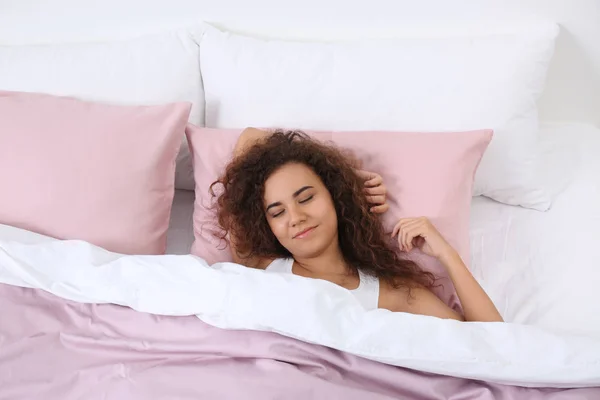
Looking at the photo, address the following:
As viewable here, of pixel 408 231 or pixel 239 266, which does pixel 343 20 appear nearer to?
pixel 408 231

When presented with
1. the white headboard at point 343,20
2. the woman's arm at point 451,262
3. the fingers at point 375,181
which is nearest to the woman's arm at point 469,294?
the woman's arm at point 451,262

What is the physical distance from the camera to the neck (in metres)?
1.33

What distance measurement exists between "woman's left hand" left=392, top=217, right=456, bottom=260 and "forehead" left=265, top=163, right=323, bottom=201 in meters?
0.20

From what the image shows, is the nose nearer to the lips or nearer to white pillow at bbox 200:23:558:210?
the lips

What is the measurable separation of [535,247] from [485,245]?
4.4 inches

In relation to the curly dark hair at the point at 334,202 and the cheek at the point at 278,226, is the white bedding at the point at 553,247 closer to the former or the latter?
the curly dark hair at the point at 334,202

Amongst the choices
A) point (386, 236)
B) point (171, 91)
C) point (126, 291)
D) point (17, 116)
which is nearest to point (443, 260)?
point (386, 236)

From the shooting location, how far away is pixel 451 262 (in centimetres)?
125

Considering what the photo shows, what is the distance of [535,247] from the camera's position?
1.41 m

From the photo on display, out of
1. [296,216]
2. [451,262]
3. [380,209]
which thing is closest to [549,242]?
[451,262]

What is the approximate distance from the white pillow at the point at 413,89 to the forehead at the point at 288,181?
23cm

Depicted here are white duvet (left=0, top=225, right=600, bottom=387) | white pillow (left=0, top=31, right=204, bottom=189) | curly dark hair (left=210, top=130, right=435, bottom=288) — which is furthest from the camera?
white pillow (left=0, top=31, right=204, bottom=189)

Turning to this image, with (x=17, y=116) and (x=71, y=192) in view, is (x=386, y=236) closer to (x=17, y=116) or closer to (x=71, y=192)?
(x=71, y=192)

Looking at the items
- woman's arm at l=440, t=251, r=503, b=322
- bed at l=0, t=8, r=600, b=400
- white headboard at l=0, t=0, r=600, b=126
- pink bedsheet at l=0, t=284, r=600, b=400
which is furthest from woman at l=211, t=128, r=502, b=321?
white headboard at l=0, t=0, r=600, b=126
